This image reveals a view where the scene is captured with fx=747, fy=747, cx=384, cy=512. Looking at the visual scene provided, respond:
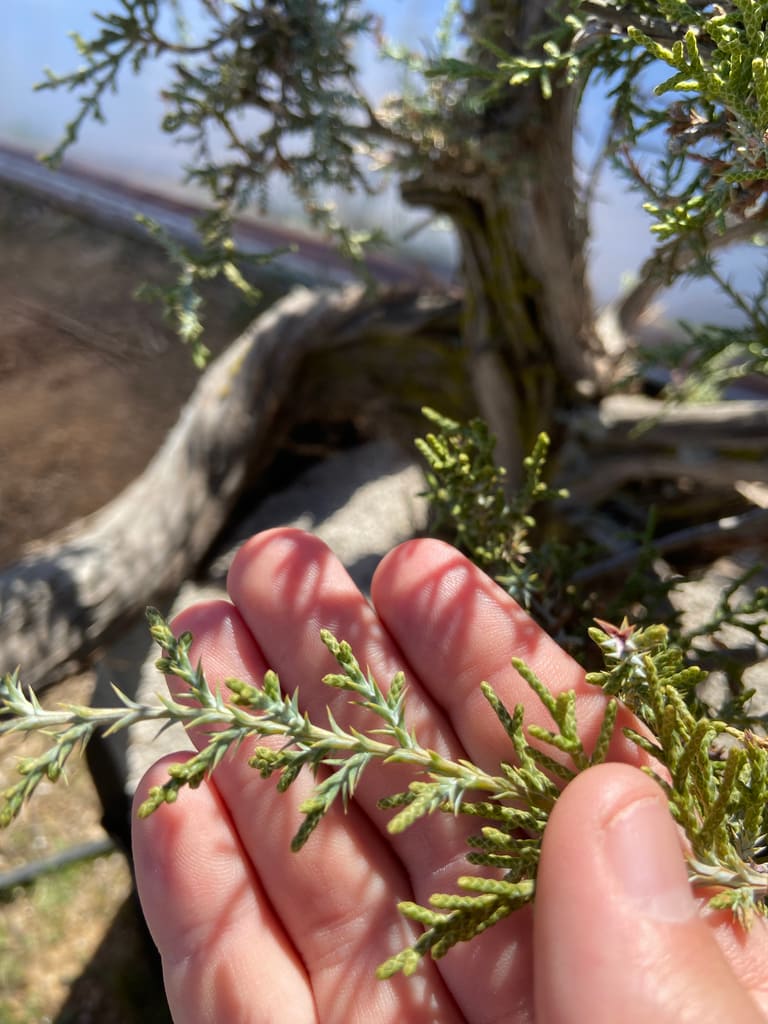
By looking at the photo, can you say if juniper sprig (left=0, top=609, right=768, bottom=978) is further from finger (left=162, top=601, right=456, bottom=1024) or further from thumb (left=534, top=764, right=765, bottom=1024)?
finger (left=162, top=601, right=456, bottom=1024)

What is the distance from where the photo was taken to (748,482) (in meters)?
1.92

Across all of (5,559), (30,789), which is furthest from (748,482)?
(5,559)

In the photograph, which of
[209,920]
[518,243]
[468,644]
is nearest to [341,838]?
[209,920]

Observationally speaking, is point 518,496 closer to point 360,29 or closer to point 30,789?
point 30,789

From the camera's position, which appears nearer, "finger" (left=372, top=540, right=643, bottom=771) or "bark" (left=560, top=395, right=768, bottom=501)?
"finger" (left=372, top=540, right=643, bottom=771)

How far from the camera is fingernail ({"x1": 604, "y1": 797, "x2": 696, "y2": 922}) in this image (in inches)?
30.4

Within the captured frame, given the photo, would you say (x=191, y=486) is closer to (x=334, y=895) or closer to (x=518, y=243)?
(x=518, y=243)

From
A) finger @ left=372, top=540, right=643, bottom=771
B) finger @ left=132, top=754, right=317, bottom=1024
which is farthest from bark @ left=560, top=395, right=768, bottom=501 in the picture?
finger @ left=132, top=754, right=317, bottom=1024

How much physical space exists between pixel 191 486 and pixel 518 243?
1134 mm

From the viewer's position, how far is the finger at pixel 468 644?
1.09m

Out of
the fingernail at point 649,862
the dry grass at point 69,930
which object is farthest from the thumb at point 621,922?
the dry grass at point 69,930

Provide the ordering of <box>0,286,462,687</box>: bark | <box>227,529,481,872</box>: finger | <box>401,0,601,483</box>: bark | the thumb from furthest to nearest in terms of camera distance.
Result: 1. <box>0,286,462,687</box>: bark
2. <box>401,0,601,483</box>: bark
3. <box>227,529,481,872</box>: finger
4. the thumb

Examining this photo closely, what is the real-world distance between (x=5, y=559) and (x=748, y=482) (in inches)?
94.6

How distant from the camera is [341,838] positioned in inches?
44.4
